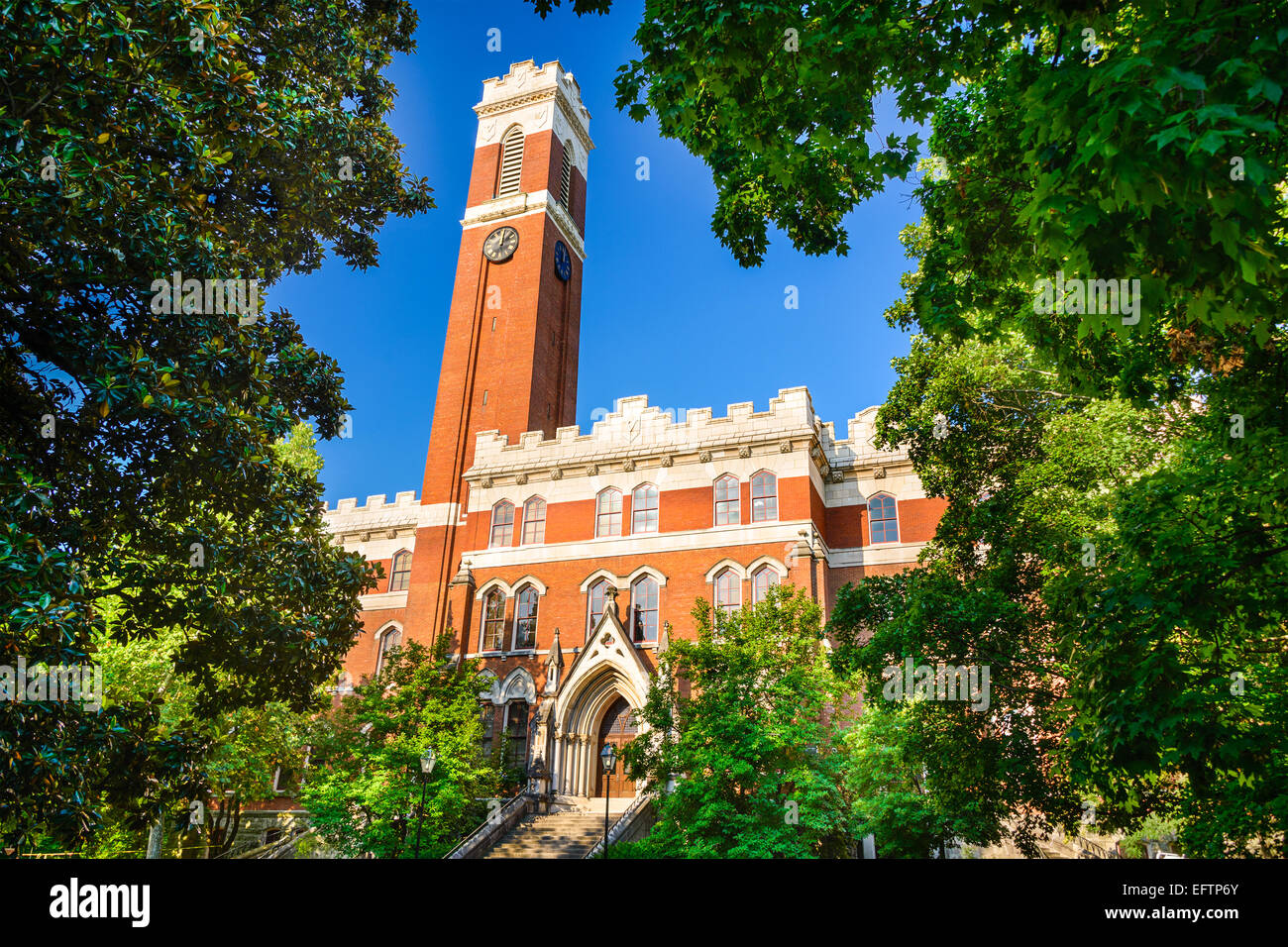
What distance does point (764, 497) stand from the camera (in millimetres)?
28141

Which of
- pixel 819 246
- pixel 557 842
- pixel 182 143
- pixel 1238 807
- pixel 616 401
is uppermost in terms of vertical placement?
pixel 616 401

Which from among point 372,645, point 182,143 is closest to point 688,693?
point 372,645

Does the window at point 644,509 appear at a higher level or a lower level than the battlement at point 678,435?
lower

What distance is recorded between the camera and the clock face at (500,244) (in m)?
38.5

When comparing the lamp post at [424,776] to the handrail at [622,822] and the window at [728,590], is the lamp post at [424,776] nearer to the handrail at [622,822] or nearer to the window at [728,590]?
the handrail at [622,822]

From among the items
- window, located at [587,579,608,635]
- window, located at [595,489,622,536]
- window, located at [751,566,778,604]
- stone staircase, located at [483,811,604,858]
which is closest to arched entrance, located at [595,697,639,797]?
stone staircase, located at [483,811,604,858]

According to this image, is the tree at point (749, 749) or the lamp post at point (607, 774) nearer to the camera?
the tree at point (749, 749)

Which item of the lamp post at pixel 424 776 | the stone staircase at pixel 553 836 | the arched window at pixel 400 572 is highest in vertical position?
the arched window at pixel 400 572

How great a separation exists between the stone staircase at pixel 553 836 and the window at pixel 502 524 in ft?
35.6

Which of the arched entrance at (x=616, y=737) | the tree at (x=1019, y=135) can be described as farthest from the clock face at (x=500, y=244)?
the tree at (x=1019, y=135)

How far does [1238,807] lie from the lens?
7777mm

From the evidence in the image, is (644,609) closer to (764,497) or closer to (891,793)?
(764,497)
